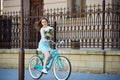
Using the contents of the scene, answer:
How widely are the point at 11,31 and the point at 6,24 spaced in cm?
54

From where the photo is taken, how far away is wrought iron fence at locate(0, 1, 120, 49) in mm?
11508

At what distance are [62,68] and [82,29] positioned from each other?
129 inches

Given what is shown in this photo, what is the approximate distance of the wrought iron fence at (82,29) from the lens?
37.8ft

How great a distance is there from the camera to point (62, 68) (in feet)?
31.0

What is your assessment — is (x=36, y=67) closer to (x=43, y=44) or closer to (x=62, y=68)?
(x=43, y=44)

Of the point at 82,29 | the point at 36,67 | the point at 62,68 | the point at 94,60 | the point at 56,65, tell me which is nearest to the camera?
the point at 62,68

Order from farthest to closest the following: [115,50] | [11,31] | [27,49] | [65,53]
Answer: [11,31] < [27,49] < [65,53] < [115,50]

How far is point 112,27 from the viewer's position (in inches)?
453

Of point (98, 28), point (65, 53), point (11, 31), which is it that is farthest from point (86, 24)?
point (11, 31)

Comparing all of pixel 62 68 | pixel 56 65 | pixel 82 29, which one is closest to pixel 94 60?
pixel 82 29

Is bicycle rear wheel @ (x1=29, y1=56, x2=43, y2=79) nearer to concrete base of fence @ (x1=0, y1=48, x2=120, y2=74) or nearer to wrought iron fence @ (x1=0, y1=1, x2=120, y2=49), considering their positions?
concrete base of fence @ (x1=0, y1=48, x2=120, y2=74)

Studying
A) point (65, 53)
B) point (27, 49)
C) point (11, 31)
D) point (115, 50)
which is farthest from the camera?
point (11, 31)

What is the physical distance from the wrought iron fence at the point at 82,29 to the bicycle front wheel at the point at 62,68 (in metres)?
2.55

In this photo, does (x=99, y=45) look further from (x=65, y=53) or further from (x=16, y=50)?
(x=16, y=50)
